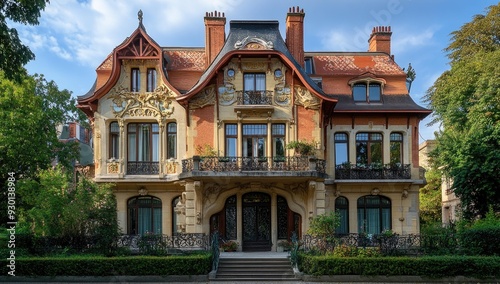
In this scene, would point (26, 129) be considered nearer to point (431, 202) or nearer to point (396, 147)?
point (396, 147)

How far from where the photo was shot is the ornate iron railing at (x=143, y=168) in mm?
24906

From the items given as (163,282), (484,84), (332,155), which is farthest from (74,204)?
(484,84)

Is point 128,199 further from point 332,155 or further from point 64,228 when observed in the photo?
Result: point 332,155

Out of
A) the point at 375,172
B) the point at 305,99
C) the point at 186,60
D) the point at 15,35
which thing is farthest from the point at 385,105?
the point at 15,35

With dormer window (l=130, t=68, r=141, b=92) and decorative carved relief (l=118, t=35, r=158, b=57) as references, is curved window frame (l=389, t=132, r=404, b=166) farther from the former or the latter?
dormer window (l=130, t=68, r=141, b=92)

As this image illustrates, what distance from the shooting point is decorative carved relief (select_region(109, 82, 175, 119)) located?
2503 centimetres

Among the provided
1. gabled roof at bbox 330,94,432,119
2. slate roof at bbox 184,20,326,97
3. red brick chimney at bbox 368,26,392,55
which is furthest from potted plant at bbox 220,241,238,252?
red brick chimney at bbox 368,26,392,55

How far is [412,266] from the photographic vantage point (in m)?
17.7

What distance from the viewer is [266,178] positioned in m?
22.6

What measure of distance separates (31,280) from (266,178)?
10336mm

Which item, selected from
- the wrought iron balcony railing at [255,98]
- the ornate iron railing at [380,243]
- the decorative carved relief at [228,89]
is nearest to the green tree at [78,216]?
the decorative carved relief at [228,89]

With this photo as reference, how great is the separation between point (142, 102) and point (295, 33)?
8916 mm

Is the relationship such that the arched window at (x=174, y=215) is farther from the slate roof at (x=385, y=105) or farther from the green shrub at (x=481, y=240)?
the green shrub at (x=481, y=240)

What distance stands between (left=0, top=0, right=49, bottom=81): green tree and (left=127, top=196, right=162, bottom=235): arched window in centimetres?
1142
